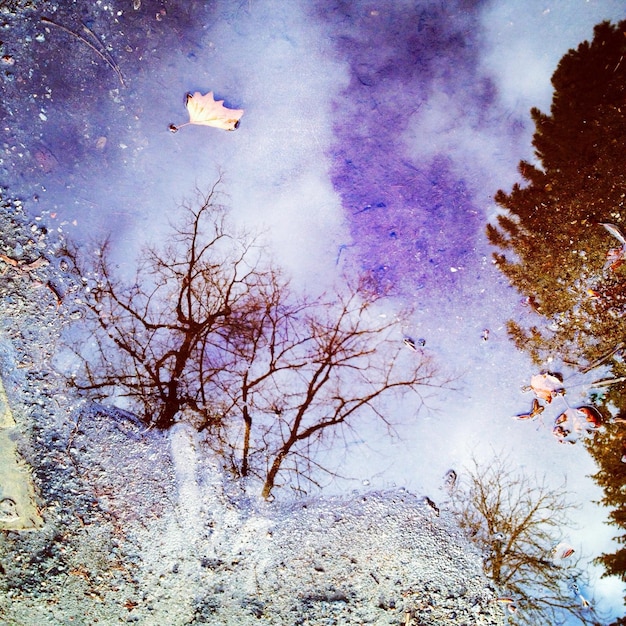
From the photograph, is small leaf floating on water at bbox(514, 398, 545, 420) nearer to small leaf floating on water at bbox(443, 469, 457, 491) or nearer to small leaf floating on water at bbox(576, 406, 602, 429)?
small leaf floating on water at bbox(576, 406, 602, 429)

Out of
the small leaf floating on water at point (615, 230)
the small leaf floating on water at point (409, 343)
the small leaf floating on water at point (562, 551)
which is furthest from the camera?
the small leaf floating on water at point (562, 551)

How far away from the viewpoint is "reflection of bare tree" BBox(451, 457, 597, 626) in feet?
10.6

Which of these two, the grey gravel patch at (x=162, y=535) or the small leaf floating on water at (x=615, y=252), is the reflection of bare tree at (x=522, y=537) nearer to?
the grey gravel patch at (x=162, y=535)

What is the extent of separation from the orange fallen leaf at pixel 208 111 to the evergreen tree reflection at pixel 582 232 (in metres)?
2.06

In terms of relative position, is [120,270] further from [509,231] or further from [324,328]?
[509,231]

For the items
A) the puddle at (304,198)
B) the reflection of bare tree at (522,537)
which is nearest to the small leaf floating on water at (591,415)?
the puddle at (304,198)

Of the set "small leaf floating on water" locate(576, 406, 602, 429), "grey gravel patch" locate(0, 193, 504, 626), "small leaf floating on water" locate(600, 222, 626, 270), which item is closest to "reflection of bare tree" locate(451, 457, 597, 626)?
"grey gravel patch" locate(0, 193, 504, 626)

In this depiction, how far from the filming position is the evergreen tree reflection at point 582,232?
2938mm

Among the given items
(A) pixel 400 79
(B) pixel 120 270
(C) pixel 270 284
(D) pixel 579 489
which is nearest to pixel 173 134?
(B) pixel 120 270

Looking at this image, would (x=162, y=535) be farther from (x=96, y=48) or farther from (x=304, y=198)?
(x=96, y=48)

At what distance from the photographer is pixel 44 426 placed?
10.2 feet

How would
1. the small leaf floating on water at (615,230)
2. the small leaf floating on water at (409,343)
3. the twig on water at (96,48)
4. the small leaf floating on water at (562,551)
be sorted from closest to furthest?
1. the twig on water at (96,48)
2. the small leaf floating on water at (615,230)
3. the small leaf floating on water at (409,343)
4. the small leaf floating on water at (562,551)

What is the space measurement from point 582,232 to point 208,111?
2.91 meters

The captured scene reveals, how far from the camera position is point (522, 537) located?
10.8 feet
